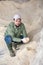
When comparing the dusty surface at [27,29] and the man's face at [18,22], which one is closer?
the dusty surface at [27,29]

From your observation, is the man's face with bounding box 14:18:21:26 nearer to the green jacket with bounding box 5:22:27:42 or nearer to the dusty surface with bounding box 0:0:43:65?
the green jacket with bounding box 5:22:27:42

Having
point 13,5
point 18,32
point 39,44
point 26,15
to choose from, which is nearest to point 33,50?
point 39,44

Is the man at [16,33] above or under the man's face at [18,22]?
under

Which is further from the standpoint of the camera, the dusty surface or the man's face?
the man's face

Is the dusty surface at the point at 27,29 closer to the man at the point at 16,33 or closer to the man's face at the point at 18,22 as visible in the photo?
the man at the point at 16,33

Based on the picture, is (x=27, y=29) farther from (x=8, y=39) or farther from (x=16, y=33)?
(x=8, y=39)

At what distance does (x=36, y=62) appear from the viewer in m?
1.57

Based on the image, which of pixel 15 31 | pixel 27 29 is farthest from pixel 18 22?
pixel 27 29

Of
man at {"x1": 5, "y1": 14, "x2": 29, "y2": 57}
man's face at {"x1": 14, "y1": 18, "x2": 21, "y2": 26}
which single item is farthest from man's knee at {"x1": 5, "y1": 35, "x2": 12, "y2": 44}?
man's face at {"x1": 14, "y1": 18, "x2": 21, "y2": 26}

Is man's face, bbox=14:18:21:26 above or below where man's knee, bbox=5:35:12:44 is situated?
above

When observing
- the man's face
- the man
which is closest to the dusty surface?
the man

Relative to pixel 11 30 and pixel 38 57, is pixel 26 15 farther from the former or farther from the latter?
pixel 38 57

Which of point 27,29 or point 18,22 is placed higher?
point 18,22

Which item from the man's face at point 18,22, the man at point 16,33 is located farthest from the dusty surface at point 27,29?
the man's face at point 18,22
